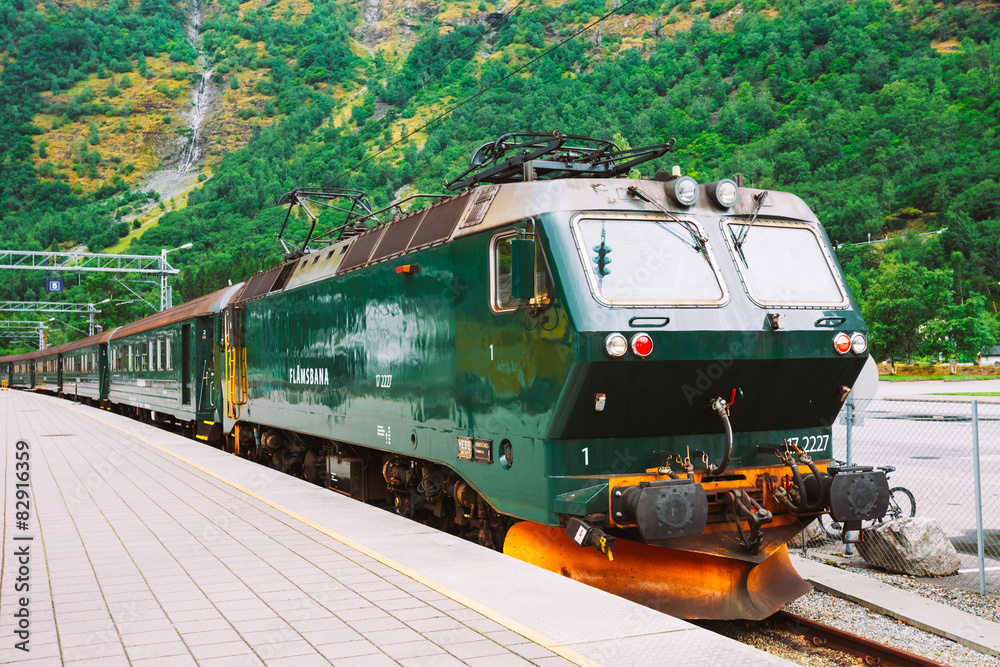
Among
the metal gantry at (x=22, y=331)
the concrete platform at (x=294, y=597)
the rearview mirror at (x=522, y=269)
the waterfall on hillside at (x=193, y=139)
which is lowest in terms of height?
the concrete platform at (x=294, y=597)

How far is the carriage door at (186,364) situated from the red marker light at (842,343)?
14547 millimetres

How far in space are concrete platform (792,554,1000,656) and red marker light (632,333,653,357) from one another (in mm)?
2913

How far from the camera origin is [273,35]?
125750 millimetres

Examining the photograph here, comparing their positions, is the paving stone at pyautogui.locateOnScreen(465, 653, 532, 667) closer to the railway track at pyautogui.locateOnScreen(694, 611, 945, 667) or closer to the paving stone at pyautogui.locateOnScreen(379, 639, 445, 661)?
the paving stone at pyautogui.locateOnScreen(379, 639, 445, 661)

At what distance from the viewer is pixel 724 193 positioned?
6539 mm

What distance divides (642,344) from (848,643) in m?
2.47

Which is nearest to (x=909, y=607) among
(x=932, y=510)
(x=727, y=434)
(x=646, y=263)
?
(x=727, y=434)

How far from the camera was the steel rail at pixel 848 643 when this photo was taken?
530 centimetres

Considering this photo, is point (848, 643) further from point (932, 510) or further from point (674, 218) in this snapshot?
point (932, 510)

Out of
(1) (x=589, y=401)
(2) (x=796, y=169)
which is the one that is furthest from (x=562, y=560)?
(2) (x=796, y=169)

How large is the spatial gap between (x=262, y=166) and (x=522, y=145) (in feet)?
153

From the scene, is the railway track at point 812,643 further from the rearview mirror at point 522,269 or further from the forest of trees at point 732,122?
the forest of trees at point 732,122

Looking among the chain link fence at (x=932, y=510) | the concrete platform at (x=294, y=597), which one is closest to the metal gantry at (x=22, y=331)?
the chain link fence at (x=932, y=510)

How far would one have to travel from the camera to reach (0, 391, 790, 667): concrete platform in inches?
162
